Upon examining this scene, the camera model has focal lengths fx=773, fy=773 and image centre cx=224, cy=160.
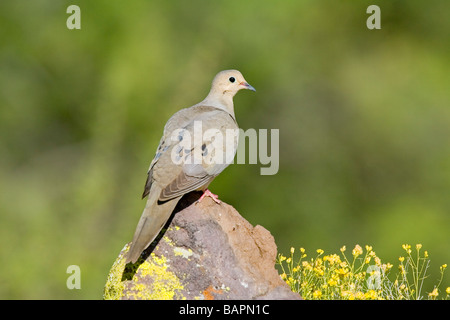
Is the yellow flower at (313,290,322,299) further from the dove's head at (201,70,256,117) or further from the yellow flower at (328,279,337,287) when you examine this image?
the dove's head at (201,70,256,117)

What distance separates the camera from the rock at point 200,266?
4676 mm

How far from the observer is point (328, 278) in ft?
16.9

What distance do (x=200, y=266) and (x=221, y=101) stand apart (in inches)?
78.9

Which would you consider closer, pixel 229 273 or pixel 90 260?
pixel 229 273

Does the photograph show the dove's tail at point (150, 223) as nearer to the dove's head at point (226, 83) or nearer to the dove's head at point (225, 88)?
the dove's head at point (225, 88)

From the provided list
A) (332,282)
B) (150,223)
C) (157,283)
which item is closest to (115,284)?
(157,283)

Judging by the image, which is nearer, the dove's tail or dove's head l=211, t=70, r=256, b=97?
the dove's tail

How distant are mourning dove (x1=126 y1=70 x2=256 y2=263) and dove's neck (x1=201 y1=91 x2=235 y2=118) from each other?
0.23 metres

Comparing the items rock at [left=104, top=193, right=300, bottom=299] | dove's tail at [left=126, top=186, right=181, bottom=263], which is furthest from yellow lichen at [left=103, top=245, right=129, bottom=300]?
dove's tail at [left=126, top=186, right=181, bottom=263]

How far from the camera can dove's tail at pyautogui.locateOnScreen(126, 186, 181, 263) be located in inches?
186

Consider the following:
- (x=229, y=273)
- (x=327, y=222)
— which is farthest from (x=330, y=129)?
(x=229, y=273)

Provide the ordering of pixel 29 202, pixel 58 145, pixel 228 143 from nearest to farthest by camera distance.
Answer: pixel 228 143 → pixel 29 202 → pixel 58 145

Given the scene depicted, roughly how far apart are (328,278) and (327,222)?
6.46 meters

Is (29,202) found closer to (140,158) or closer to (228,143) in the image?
(140,158)
